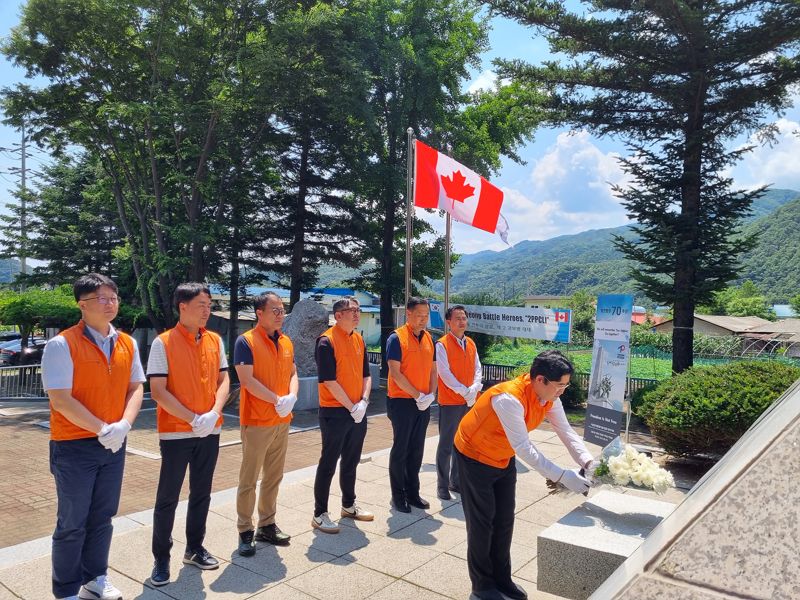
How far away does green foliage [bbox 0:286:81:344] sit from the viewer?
62.3ft

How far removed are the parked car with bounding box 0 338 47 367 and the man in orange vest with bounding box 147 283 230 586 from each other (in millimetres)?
18027

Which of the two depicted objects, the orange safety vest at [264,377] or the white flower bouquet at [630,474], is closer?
the white flower bouquet at [630,474]

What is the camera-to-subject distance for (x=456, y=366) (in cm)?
604

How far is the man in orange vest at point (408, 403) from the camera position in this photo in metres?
5.63

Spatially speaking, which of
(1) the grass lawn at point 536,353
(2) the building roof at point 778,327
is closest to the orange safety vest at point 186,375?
(1) the grass lawn at point 536,353

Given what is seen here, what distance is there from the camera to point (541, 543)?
12.7ft

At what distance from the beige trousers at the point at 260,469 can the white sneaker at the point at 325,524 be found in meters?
0.44

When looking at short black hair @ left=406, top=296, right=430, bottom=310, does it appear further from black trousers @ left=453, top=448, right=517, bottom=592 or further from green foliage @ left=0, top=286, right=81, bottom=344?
green foliage @ left=0, top=286, right=81, bottom=344

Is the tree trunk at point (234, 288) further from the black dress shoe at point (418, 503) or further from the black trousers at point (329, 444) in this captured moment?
the black trousers at point (329, 444)

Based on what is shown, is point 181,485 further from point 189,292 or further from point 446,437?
point 446,437

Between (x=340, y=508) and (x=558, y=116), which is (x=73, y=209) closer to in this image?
(x=558, y=116)

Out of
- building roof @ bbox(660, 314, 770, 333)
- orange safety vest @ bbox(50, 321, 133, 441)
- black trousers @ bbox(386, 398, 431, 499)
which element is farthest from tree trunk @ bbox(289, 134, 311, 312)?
building roof @ bbox(660, 314, 770, 333)

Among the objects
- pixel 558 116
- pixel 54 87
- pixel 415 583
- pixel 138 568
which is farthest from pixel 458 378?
pixel 54 87

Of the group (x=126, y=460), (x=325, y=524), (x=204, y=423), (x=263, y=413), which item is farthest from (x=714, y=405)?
(x=126, y=460)
